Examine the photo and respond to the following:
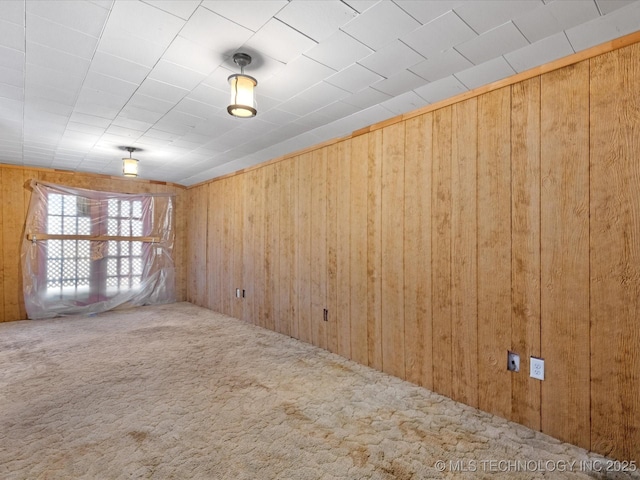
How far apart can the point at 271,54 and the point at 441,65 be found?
1.03m

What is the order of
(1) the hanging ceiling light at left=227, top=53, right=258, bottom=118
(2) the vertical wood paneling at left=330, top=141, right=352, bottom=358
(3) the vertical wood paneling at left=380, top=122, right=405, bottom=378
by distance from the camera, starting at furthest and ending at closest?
(2) the vertical wood paneling at left=330, top=141, right=352, bottom=358, (3) the vertical wood paneling at left=380, top=122, right=405, bottom=378, (1) the hanging ceiling light at left=227, top=53, right=258, bottom=118

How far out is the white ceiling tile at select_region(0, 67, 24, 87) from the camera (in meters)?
2.03

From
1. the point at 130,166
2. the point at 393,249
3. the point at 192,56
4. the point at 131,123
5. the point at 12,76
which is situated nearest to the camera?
the point at 192,56

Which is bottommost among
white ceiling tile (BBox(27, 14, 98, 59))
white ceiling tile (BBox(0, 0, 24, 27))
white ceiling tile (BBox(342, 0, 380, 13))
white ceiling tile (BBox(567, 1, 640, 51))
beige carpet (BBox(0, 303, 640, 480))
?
beige carpet (BBox(0, 303, 640, 480))

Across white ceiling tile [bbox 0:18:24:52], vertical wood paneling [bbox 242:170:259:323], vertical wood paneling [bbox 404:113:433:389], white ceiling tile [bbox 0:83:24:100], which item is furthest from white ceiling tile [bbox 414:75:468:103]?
white ceiling tile [bbox 0:83:24:100]

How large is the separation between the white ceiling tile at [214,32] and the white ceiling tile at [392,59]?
2.37 feet

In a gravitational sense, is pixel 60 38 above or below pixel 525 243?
above

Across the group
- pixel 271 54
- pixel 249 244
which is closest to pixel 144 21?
pixel 271 54

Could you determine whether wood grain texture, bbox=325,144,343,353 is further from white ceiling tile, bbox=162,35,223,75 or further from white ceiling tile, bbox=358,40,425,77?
white ceiling tile, bbox=162,35,223,75

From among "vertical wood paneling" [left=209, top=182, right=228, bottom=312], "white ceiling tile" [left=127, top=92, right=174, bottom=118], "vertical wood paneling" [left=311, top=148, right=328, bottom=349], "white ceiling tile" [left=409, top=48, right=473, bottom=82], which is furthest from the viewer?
"vertical wood paneling" [left=209, top=182, right=228, bottom=312]

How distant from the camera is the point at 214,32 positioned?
5.49ft

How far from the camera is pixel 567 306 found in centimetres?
182

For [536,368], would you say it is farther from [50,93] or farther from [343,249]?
[50,93]

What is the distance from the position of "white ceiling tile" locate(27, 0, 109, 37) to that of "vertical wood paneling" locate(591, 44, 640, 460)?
2.58 metres
